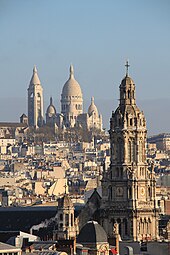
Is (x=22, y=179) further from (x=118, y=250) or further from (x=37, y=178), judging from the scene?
(x=118, y=250)

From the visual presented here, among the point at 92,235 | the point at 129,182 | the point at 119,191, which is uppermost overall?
the point at 129,182

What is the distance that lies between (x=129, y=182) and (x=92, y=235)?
12.0 metres

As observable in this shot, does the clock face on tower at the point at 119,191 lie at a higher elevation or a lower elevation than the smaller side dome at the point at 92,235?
higher

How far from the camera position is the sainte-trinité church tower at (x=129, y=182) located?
70.9 metres

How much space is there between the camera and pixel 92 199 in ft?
238

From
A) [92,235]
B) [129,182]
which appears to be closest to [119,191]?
[129,182]

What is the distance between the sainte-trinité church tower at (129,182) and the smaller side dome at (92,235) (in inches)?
418

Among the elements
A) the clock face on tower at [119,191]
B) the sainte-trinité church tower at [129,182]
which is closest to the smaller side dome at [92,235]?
the sainte-trinité church tower at [129,182]

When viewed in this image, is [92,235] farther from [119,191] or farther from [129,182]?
[119,191]

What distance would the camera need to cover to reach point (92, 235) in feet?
194

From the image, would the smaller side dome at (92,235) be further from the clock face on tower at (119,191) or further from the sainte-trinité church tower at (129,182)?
the clock face on tower at (119,191)

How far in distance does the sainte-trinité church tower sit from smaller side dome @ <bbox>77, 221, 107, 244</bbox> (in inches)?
418

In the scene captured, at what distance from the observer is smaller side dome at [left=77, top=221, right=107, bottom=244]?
2312 inches

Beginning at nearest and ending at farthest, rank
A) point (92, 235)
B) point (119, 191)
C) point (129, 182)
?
point (92, 235), point (129, 182), point (119, 191)
